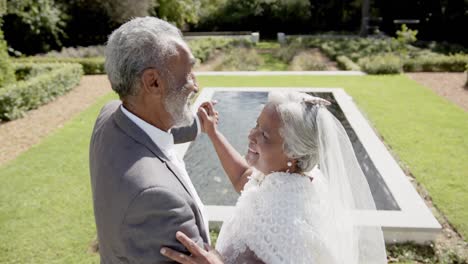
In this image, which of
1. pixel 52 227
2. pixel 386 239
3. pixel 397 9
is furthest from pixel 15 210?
pixel 397 9

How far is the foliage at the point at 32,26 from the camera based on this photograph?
19.1 metres

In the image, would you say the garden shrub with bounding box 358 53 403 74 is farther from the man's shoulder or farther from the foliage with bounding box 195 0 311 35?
the foliage with bounding box 195 0 311 35

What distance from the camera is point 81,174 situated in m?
6.50

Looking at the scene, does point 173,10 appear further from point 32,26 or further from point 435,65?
point 435,65

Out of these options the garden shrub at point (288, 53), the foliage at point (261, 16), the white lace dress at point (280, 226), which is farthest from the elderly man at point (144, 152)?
the foliage at point (261, 16)

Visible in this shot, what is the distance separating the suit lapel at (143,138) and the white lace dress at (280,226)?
20.2 inches

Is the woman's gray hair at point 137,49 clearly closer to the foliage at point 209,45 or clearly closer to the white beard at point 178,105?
the white beard at point 178,105

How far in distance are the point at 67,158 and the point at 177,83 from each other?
239 inches

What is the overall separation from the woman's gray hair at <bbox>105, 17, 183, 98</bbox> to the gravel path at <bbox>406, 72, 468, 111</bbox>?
10.8m

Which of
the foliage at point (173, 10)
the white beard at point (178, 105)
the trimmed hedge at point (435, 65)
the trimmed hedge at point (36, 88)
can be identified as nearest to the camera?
the white beard at point (178, 105)

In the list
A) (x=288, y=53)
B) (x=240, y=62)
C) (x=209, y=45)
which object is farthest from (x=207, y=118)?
(x=209, y=45)

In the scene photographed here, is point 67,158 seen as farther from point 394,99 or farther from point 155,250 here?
point 394,99

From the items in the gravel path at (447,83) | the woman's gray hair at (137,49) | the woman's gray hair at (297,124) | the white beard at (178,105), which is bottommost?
the gravel path at (447,83)

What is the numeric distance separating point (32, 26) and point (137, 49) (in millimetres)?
20335
